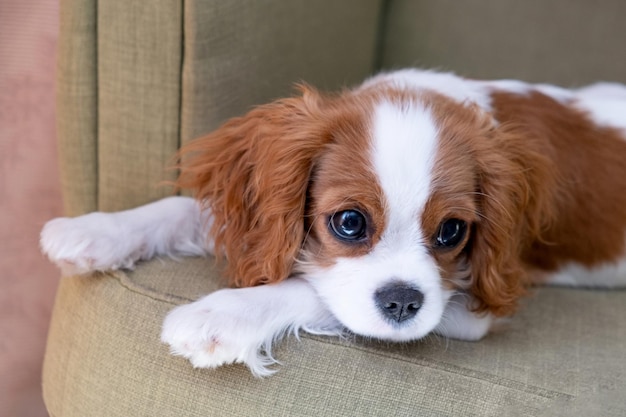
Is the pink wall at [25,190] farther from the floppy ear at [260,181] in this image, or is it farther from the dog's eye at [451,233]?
the dog's eye at [451,233]

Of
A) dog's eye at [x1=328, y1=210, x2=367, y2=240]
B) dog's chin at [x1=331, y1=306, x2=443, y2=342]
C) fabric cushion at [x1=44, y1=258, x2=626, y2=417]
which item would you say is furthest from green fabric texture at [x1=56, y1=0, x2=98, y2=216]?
dog's chin at [x1=331, y1=306, x2=443, y2=342]

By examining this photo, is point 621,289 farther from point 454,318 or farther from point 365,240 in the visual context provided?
point 365,240

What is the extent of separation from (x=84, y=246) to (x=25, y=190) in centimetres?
70

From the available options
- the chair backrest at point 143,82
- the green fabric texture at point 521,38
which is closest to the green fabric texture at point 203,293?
the chair backrest at point 143,82

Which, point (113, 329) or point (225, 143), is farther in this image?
point (225, 143)

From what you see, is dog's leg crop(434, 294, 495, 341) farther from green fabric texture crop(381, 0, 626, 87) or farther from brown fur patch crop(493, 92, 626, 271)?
green fabric texture crop(381, 0, 626, 87)

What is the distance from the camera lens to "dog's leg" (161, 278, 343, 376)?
4.63ft

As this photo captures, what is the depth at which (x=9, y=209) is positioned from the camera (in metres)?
2.23

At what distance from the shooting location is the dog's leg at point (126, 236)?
165 centimetres

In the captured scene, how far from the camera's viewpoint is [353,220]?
5.03ft

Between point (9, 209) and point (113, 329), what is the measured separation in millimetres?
857

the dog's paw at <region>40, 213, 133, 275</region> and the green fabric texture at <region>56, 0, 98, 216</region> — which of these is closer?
the dog's paw at <region>40, 213, 133, 275</region>

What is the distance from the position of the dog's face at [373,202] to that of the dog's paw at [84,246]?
21 centimetres

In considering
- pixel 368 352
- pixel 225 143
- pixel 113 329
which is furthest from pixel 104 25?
pixel 368 352
